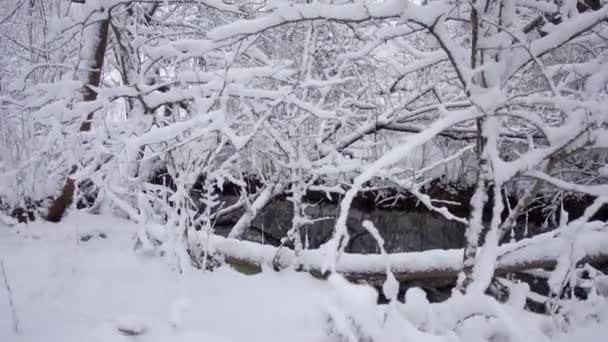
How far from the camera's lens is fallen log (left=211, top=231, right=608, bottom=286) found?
9.49 ft

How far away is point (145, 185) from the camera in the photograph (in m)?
3.82

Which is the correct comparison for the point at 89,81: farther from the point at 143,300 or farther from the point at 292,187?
the point at 143,300

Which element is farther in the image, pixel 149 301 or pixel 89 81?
pixel 89 81

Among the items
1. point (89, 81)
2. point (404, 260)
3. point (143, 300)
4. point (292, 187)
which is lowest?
point (143, 300)

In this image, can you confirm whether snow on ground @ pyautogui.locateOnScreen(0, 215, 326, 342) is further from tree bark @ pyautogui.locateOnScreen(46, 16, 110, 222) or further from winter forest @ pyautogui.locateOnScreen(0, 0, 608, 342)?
tree bark @ pyautogui.locateOnScreen(46, 16, 110, 222)

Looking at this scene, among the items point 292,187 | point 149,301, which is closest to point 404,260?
point 292,187

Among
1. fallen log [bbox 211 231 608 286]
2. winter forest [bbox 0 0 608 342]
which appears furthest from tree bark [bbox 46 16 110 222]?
fallen log [bbox 211 231 608 286]

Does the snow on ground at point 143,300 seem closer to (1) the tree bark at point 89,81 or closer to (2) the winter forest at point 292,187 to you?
(2) the winter forest at point 292,187

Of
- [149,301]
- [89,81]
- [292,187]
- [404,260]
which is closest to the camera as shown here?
[149,301]

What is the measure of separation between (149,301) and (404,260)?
72.2 inches

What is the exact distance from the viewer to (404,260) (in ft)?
10.6

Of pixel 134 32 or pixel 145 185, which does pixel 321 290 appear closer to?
pixel 145 185

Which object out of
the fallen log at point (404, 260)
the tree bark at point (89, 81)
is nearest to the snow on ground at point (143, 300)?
the fallen log at point (404, 260)

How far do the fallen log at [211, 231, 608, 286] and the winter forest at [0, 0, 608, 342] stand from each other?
0.04ft
